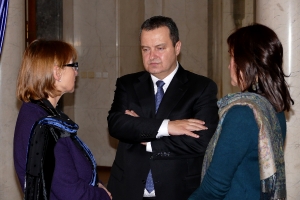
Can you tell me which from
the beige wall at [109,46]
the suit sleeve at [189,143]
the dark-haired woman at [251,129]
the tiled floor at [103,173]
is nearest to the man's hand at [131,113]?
the suit sleeve at [189,143]

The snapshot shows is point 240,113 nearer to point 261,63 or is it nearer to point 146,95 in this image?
point 261,63

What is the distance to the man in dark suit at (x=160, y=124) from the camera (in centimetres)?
282

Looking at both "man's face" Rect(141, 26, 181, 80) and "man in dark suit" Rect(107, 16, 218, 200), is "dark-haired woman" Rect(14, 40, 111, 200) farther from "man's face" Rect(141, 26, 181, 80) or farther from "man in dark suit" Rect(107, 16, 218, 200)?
"man's face" Rect(141, 26, 181, 80)

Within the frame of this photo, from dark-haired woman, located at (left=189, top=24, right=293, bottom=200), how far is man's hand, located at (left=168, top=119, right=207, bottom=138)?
0.62 metres

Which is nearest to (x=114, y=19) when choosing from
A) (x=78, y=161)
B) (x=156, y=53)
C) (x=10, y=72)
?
(x=10, y=72)

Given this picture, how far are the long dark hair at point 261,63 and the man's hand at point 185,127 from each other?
71 centimetres

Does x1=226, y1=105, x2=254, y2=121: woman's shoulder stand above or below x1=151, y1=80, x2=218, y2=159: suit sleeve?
above

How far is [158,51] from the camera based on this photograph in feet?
9.89

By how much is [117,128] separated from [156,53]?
0.53 meters

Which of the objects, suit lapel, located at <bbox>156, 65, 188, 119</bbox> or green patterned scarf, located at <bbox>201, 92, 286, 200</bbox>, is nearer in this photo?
green patterned scarf, located at <bbox>201, 92, 286, 200</bbox>

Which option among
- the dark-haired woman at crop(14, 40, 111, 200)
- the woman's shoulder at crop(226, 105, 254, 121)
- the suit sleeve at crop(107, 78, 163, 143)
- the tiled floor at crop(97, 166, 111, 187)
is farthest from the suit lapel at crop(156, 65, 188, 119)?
the tiled floor at crop(97, 166, 111, 187)

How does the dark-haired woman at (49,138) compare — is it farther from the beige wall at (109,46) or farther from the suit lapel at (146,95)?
the beige wall at (109,46)

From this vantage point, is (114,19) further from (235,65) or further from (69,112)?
(235,65)

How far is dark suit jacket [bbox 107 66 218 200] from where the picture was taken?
2.81 metres
